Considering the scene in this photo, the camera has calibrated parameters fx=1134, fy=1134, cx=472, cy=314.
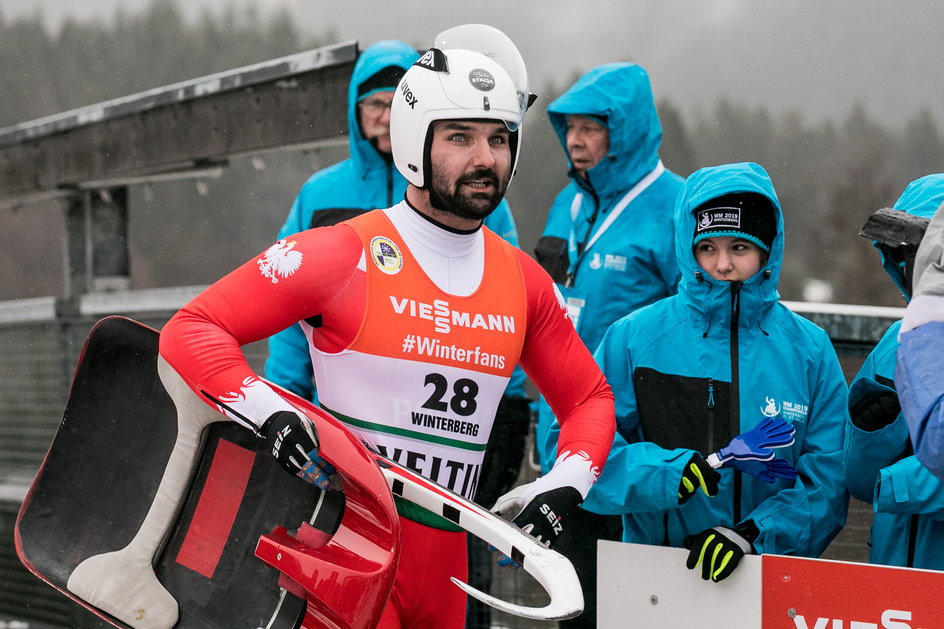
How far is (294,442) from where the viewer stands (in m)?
2.58

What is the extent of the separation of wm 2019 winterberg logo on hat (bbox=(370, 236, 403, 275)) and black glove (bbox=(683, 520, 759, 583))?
3.41 ft

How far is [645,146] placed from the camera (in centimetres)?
434

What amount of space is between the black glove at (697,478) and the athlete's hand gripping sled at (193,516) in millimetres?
544

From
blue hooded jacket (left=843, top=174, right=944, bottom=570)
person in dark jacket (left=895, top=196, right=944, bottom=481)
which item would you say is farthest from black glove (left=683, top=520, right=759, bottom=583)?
person in dark jacket (left=895, top=196, right=944, bottom=481)

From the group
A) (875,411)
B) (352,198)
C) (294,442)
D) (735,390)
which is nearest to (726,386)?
(735,390)

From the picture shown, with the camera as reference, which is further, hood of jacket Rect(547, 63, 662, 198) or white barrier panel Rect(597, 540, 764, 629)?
hood of jacket Rect(547, 63, 662, 198)

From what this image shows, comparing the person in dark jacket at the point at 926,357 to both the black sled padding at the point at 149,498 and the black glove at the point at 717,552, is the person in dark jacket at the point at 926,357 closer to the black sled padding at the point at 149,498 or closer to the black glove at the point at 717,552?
the black glove at the point at 717,552

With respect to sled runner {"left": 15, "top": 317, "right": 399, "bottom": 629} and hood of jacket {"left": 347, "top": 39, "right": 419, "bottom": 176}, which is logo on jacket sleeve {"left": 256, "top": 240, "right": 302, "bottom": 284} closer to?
sled runner {"left": 15, "top": 317, "right": 399, "bottom": 629}

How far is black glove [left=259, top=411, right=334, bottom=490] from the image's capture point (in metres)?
2.58

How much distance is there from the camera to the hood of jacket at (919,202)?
2.96m

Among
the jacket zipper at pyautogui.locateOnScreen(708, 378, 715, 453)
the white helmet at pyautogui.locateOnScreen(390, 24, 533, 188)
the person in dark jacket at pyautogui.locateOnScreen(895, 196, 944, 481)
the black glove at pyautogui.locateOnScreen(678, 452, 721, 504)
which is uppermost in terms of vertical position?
the white helmet at pyautogui.locateOnScreen(390, 24, 533, 188)

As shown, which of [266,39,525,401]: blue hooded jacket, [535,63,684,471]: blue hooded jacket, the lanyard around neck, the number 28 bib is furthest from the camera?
[266,39,525,401]: blue hooded jacket

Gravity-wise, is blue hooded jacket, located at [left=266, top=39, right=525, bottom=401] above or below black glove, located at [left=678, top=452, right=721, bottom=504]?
above

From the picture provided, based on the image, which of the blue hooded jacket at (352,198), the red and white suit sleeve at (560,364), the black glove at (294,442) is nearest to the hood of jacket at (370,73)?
the blue hooded jacket at (352,198)
